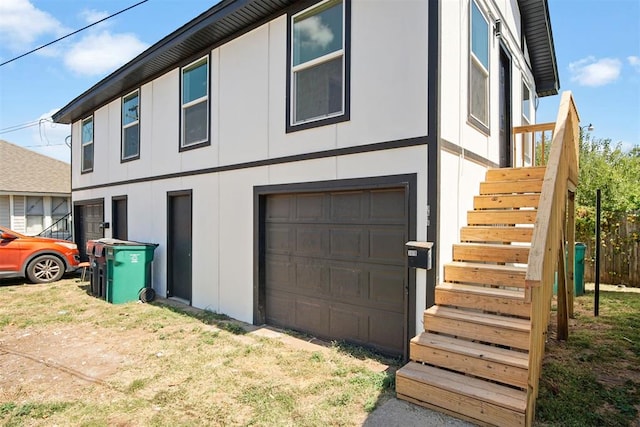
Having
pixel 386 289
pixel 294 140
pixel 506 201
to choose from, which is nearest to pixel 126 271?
pixel 294 140

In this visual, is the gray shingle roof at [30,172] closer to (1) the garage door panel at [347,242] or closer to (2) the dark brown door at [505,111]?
(1) the garage door panel at [347,242]

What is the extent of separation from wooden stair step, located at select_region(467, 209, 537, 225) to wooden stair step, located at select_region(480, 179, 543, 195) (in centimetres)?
33

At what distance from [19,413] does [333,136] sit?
13.2 ft

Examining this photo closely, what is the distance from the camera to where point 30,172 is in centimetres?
1550

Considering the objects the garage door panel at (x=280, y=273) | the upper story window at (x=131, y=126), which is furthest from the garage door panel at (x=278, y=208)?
the upper story window at (x=131, y=126)

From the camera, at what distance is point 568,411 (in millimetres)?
3039

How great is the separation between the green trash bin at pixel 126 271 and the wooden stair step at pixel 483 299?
5726 millimetres

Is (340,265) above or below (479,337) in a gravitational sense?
above

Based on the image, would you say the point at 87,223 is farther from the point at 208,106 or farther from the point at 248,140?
the point at 248,140

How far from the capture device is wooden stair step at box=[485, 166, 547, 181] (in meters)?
4.66

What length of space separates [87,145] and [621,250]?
14.0 meters

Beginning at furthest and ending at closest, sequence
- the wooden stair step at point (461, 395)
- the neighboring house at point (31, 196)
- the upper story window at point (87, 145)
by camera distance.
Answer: the neighboring house at point (31, 196) → the upper story window at point (87, 145) → the wooden stair step at point (461, 395)

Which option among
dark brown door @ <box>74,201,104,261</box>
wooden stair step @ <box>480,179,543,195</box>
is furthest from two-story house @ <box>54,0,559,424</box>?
dark brown door @ <box>74,201,104,261</box>

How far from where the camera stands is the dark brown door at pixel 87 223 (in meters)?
10.1
